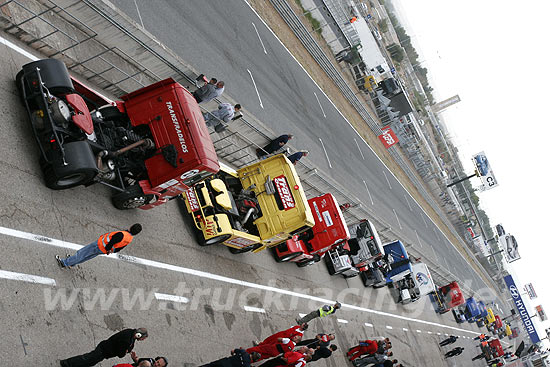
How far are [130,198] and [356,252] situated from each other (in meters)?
12.0

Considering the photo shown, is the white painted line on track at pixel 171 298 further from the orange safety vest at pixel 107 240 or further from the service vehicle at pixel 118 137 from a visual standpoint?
the orange safety vest at pixel 107 240

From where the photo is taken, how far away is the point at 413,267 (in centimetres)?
2703

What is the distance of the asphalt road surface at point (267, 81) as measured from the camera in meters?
16.8

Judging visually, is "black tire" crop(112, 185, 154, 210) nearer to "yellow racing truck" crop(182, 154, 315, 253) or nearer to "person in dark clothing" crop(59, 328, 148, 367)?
"yellow racing truck" crop(182, 154, 315, 253)

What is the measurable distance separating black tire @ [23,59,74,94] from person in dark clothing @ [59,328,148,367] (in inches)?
150

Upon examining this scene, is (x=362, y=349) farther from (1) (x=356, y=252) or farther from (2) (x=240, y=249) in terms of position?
(2) (x=240, y=249)

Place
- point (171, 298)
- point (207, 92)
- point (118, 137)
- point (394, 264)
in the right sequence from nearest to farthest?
point (118, 137), point (171, 298), point (207, 92), point (394, 264)

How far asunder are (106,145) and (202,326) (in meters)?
3.94

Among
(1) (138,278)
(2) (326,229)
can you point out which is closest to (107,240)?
(1) (138,278)

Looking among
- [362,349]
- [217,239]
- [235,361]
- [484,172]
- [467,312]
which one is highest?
[484,172]

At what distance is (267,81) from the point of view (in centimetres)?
2191

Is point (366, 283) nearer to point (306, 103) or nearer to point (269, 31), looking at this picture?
point (306, 103)

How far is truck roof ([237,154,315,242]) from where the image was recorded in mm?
14836

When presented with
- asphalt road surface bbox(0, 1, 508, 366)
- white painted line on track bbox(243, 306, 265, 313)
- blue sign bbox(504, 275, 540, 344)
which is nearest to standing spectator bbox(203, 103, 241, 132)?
asphalt road surface bbox(0, 1, 508, 366)
